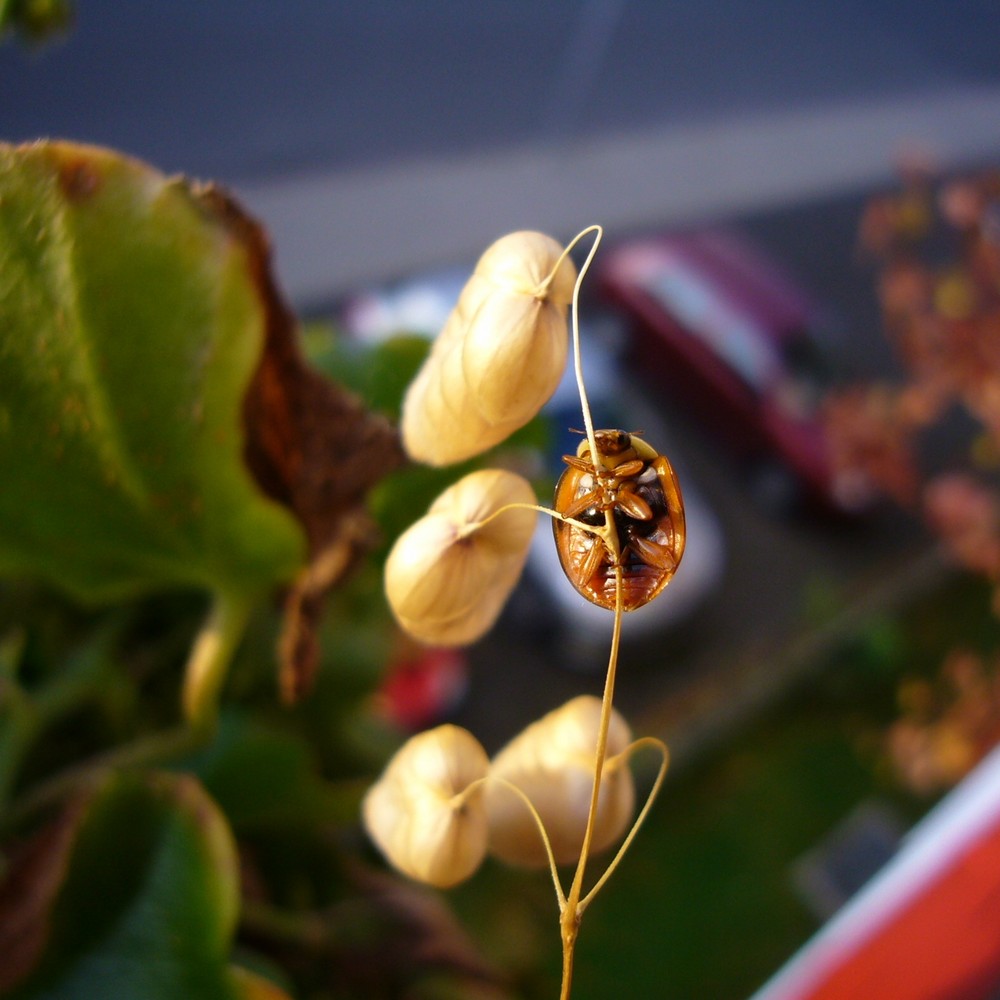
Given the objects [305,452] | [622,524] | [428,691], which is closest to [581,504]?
[622,524]

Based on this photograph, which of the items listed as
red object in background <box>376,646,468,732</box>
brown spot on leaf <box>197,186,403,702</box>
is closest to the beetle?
brown spot on leaf <box>197,186,403,702</box>

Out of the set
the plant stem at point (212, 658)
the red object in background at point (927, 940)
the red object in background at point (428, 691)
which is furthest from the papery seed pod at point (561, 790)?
the red object in background at point (428, 691)

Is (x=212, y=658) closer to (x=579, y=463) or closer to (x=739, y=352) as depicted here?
(x=579, y=463)

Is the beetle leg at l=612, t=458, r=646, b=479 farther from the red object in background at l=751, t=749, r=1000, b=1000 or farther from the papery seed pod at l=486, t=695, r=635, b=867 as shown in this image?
the red object in background at l=751, t=749, r=1000, b=1000

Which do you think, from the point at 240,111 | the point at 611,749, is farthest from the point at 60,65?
the point at 611,749

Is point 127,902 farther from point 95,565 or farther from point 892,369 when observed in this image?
point 892,369

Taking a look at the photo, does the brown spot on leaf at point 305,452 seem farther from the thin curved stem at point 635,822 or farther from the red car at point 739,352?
the red car at point 739,352
